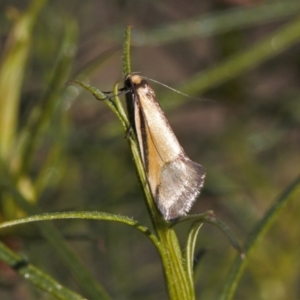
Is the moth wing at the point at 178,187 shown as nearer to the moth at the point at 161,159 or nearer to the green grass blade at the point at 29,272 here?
the moth at the point at 161,159

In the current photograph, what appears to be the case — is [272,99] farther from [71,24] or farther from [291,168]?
[71,24]

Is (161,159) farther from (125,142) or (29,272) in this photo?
(125,142)

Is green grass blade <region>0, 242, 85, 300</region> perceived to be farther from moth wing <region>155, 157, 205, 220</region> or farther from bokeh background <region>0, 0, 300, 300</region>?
bokeh background <region>0, 0, 300, 300</region>

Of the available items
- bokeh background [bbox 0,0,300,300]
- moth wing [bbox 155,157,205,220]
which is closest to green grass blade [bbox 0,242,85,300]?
moth wing [bbox 155,157,205,220]

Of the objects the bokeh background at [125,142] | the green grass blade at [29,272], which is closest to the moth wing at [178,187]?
the green grass blade at [29,272]

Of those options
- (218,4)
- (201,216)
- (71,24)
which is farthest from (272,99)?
(201,216)

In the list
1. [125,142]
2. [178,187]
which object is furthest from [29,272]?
[125,142]
